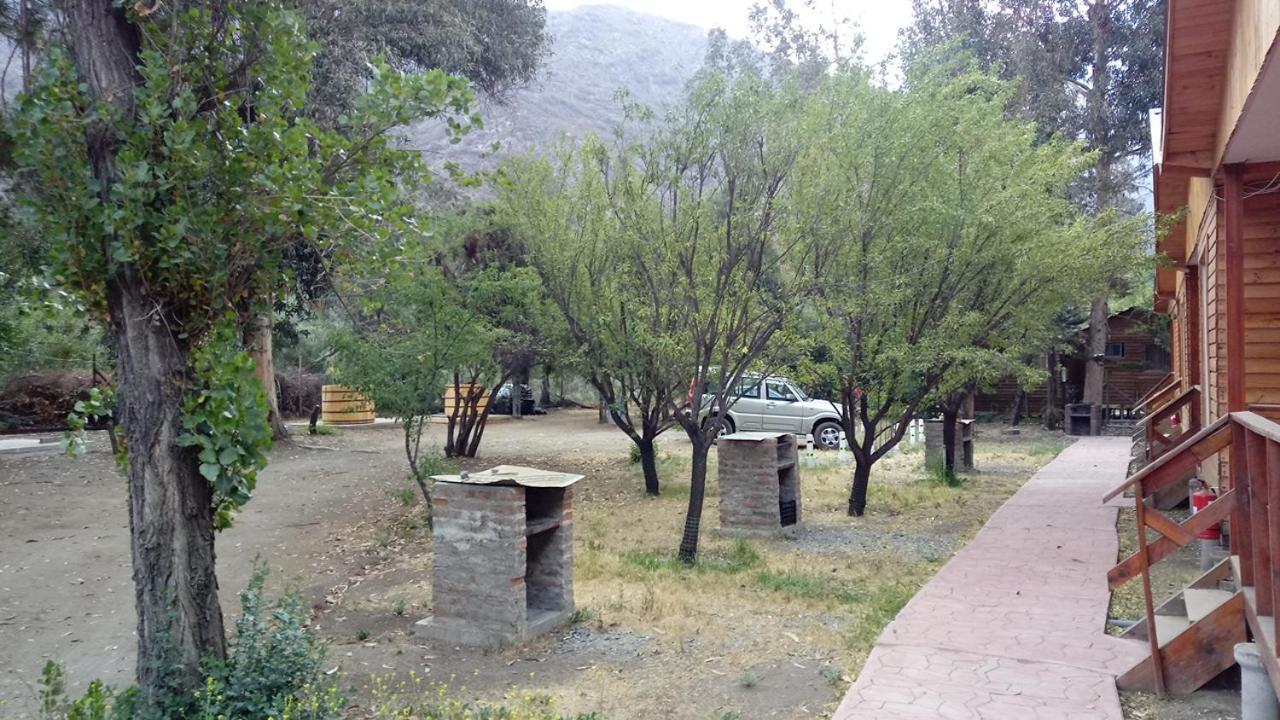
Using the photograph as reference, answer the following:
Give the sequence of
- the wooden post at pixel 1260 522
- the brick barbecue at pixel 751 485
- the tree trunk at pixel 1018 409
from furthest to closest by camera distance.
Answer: the tree trunk at pixel 1018 409
the brick barbecue at pixel 751 485
the wooden post at pixel 1260 522

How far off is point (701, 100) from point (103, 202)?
195 inches

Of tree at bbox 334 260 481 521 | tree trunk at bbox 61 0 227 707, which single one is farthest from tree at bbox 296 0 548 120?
tree trunk at bbox 61 0 227 707

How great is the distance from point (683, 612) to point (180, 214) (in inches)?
167

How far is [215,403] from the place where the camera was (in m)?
4.04

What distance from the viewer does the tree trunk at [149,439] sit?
4152 millimetres

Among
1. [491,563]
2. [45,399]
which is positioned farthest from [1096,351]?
[45,399]

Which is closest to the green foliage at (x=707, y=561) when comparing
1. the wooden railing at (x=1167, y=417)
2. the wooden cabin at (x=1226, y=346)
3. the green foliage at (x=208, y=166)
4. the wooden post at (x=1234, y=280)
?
the wooden cabin at (x=1226, y=346)

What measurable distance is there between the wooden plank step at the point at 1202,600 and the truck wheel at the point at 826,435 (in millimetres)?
14112

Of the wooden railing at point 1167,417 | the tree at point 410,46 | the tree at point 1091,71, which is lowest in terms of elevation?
the wooden railing at point 1167,417

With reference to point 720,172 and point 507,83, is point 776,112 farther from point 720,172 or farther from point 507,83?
point 507,83

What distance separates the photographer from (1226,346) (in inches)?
275

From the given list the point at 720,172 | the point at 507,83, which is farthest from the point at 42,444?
the point at 720,172

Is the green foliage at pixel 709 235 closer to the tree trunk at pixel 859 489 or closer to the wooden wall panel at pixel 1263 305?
the tree trunk at pixel 859 489

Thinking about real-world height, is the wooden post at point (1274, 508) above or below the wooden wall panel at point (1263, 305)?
below
